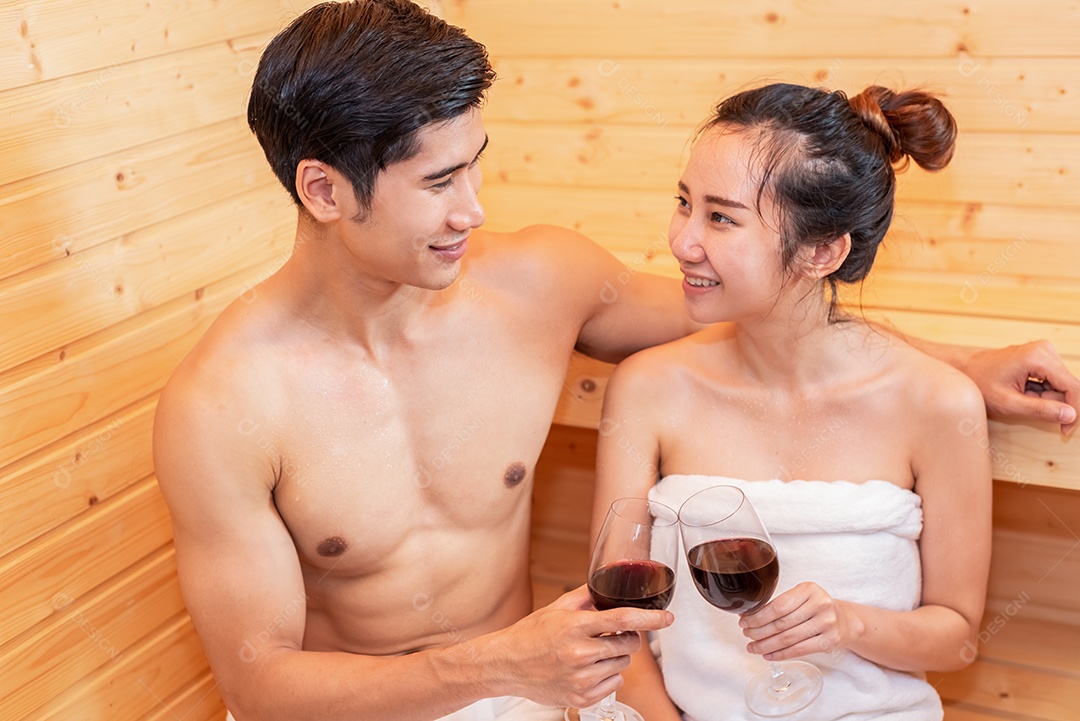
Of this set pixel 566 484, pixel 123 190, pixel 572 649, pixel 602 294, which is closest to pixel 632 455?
pixel 602 294

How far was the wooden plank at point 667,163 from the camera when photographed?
219cm

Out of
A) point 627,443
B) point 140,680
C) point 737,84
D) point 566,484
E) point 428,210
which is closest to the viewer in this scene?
point 428,210

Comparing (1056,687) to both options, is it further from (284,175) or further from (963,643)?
(284,175)

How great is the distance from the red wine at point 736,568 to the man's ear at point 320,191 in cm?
74

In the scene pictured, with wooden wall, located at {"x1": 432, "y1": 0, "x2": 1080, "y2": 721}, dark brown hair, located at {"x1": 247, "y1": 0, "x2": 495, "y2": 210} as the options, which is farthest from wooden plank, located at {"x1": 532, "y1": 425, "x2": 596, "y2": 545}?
dark brown hair, located at {"x1": 247, "y1": 0, "x2": 495, "y2": 210}

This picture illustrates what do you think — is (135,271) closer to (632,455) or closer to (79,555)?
(79,555)

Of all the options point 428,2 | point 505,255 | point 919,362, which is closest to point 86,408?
point 505,255

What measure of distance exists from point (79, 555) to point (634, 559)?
1.09m

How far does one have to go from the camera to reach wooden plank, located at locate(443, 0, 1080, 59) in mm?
2131

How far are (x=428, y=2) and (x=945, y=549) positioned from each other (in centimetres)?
166

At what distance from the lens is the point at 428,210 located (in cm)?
168

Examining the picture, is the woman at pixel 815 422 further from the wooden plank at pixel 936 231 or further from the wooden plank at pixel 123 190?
the wooden plank at pixel 123 190

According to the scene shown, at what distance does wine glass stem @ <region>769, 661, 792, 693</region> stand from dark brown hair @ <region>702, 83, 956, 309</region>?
2.02 feet

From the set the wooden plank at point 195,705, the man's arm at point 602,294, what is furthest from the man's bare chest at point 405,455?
the wooden plank at point 195,705
